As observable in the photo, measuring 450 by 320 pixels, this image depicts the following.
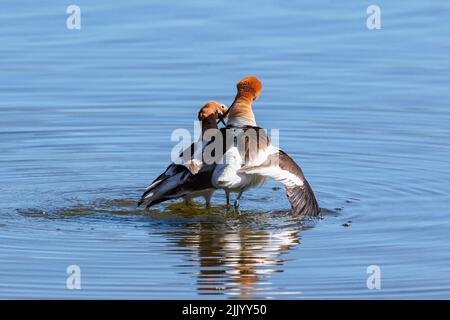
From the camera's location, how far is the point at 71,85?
18.3 meters

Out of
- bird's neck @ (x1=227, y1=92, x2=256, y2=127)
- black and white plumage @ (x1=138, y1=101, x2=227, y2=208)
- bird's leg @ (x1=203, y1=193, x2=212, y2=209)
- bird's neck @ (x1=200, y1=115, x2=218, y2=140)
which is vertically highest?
bird's neck @ (x1=227, y1=92, x2=256, y2=127)

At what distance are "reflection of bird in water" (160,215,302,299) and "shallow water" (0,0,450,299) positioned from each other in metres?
0.03

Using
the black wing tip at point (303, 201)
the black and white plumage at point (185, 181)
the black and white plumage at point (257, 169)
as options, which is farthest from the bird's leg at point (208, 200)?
the black wing tip at point (303, 201)

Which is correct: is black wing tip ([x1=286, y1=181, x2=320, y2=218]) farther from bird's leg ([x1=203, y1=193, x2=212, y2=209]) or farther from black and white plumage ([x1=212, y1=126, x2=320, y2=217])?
bird's leg ([x1=203, y1=193, x2=212, y2=209])

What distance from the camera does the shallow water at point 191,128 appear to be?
35.9 feet

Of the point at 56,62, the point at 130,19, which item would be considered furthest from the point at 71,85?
the point at 130,19

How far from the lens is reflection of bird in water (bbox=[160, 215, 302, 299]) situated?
10.5m

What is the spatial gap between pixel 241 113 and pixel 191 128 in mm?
3364

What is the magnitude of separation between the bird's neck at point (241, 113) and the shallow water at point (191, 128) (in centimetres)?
89

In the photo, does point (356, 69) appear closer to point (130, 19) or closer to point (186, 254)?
point (130, 19)

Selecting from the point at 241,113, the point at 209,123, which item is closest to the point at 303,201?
the point at 241,113

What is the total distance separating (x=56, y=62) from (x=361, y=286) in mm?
9964

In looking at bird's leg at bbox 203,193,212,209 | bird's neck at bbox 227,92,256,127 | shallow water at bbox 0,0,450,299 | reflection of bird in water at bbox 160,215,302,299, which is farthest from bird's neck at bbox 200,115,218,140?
reflection of bird in water at bbox 160,215,302,299

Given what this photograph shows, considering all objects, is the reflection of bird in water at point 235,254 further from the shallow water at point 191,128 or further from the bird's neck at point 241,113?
the bird's neck at point 241,113
